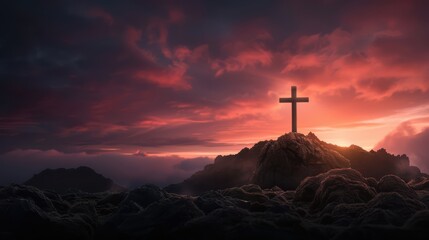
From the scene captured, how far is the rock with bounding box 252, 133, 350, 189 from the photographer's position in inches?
1025

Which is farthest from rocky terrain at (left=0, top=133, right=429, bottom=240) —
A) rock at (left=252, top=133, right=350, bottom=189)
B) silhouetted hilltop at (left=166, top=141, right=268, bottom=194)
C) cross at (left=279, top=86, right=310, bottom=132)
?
silhouetted hilltop at (left=166, top=141, right=268, bottom=194)

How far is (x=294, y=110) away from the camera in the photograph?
29.7 meters

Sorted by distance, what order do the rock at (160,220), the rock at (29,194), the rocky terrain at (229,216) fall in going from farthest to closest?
the rock at (29,194) → the rock at (160,220) → the rocky terrain at (229,216)

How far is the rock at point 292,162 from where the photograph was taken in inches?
1025

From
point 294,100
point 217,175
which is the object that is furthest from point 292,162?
point 217,175

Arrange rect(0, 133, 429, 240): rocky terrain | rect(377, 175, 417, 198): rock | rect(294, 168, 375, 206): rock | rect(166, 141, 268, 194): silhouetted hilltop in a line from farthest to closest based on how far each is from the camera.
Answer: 1. rect(166, 141, 268, 194): silhouetted hilltop
2. rect(377, 175, 417, 198): rock
3. rect(294, 168, 375, 206): rock
4. rect(0, 133, 429, 240): rocky terrain

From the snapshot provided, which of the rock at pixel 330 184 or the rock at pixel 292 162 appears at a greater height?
the rock at pixel 292 162

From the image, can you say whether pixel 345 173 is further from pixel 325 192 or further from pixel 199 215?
pixel 199 215

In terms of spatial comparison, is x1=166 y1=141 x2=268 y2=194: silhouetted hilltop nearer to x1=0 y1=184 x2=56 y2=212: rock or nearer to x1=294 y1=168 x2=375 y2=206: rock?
x1=294 y1=168 x2=375 y2=206: rock

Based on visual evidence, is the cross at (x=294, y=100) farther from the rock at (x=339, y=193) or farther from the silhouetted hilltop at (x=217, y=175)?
the silhouetted hilltop at (x=217, y=175)

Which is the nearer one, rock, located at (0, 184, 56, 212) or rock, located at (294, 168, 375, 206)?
rock, located at (0, 184, 56, 212)

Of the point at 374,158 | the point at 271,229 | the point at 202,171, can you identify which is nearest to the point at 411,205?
the point at 271,229

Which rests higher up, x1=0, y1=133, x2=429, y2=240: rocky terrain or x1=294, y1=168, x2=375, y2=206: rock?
x1=294, y1=168, x2=375, y2=206: rock

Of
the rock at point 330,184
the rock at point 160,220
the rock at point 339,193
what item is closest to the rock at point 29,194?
the rock at point 160,220
